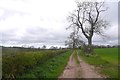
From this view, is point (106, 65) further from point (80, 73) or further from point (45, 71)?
point (45, 71)

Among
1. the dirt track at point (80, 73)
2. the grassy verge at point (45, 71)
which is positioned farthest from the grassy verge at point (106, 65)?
the grassy verge at point (45, 71)

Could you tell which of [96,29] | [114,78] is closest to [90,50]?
[96,29]

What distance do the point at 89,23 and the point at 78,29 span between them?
298 centimetres

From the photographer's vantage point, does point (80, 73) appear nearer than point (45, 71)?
Yes

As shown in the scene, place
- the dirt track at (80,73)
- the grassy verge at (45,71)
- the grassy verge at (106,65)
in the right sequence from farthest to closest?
1. the grassy verge at (106,65)
2. the dirt track at (80,73)
3. the grassy verge at (45,71)

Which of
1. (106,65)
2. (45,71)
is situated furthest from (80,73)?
(106,65)

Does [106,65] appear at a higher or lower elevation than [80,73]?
higher

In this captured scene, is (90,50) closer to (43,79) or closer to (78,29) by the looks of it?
(78,29)

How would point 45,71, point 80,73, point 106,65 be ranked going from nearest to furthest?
point 80,73 < point 45,71 < point 106,65

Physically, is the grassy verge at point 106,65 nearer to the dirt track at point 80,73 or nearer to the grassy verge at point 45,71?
the dirt track at point 80,73

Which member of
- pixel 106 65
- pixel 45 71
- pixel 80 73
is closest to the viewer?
pixel 80 73

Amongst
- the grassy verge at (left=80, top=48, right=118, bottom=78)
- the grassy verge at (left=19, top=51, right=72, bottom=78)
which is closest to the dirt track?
the grassy verge at (left=19, top=51, right=72, bottom=78)

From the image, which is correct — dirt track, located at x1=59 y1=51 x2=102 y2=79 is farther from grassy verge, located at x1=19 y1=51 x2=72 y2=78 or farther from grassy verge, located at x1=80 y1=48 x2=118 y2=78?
grassy verge, located at x1=80 y1=48 x2=118 y2=78

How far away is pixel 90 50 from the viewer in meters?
58.6
